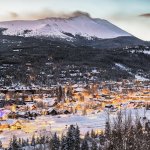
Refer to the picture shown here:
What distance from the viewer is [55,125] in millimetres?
76938

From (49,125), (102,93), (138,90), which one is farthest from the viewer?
(138,90)

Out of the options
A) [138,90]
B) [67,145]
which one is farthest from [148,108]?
[138,90]

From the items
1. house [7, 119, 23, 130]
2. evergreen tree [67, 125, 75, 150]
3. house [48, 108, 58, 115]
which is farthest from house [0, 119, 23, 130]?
evergreen tree [67, 125, 75, 150]

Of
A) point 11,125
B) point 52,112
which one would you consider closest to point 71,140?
point 11,125

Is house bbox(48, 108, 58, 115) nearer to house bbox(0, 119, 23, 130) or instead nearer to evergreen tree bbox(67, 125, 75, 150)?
house bbox(0, 119, 23, 130)

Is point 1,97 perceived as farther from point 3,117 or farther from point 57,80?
point 57,80

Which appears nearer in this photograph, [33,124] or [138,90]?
[33,124]

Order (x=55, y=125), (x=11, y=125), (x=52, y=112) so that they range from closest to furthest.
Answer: (x=11, y=125) → (x=55, y=125) → (x=52, y=112)

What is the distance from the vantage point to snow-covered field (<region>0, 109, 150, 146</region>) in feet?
222

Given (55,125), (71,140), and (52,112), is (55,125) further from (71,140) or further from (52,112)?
(71,140)

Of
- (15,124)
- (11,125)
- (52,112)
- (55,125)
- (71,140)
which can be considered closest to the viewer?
(71,140)

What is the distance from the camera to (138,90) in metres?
163

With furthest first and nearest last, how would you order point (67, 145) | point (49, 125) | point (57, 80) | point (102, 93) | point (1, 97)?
point (57, 80)
point (102, 93)
point (1, 97)
point (49, 125)
point (67, 145)

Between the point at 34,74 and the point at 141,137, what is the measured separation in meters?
140
